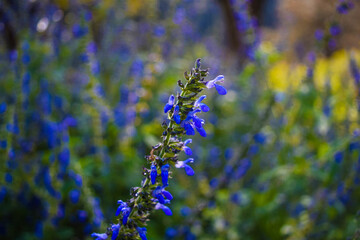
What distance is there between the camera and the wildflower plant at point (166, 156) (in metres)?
1.13

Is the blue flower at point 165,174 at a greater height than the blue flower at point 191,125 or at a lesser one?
lesser

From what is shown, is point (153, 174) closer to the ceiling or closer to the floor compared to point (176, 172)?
closer to the floor

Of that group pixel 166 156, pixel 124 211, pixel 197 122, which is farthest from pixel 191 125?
pixel 124 211

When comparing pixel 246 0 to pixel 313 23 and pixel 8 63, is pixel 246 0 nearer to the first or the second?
pixel 8 63

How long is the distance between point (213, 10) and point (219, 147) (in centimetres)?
1269

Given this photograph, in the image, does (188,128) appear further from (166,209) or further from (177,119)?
(166,209)

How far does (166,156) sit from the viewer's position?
118cm

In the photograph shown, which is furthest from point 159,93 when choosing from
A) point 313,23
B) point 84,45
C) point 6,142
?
point 313,23

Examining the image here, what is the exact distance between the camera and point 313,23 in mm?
16781

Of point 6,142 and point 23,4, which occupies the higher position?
point 23,4

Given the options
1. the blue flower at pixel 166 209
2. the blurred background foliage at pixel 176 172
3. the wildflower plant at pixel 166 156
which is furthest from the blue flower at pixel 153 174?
the blurred background foliage at pixel 176 172

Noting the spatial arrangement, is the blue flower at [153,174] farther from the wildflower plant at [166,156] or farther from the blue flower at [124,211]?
the blue flower at [124,211]

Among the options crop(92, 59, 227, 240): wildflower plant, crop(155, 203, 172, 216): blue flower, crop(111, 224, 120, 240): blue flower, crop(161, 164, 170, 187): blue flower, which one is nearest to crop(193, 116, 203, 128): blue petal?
crop(92, 59, 227, 240): wildflower plant

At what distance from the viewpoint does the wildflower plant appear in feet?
3.72
